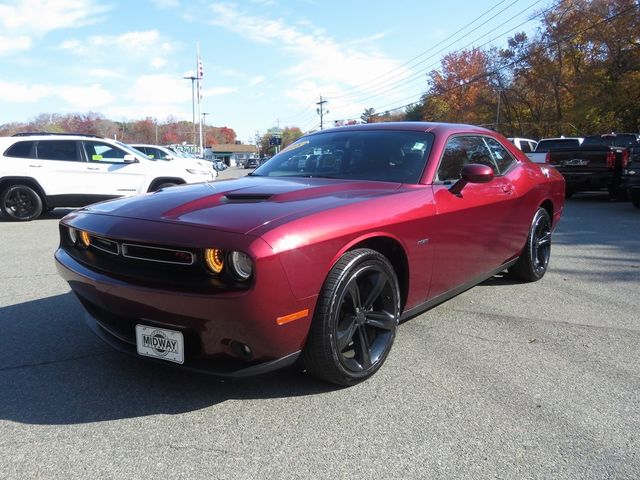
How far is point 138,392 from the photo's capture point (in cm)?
272

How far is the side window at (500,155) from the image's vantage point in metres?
4.46

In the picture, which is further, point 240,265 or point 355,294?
point 355,294

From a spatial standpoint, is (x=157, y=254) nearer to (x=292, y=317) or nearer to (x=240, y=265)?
(x=240, y=265)

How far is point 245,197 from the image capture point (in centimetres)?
289

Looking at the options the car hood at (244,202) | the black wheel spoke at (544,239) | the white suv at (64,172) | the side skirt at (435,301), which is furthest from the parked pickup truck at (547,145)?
the car hood at (244,202)

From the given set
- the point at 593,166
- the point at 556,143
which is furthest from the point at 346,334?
the point at 556,143

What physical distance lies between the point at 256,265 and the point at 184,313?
42cm

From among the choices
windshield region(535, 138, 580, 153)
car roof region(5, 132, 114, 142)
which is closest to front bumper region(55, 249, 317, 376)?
car roof region(5, 132, 114, 142)

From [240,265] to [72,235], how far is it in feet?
4.58

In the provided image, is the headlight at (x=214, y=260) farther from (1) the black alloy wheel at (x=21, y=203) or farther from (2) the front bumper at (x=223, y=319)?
(1) the black alloy wheel at (x=21, y=203)

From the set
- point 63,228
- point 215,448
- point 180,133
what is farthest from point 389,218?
point 180,133

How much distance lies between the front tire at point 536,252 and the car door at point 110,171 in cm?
Result: 821

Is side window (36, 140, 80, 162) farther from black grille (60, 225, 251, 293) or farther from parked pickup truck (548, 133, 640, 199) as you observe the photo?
parked pickup truck (548, 133, 640, 199)

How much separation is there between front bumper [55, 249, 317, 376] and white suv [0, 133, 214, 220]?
8625mm
